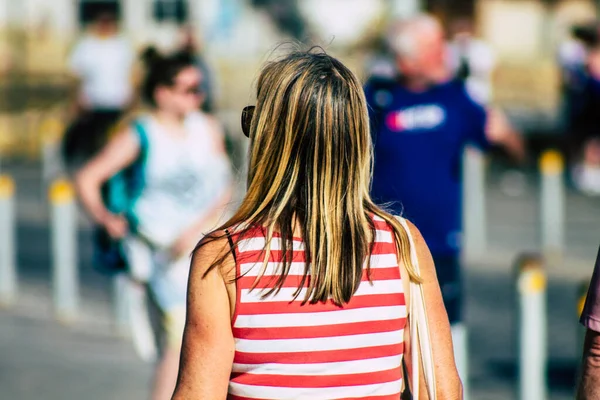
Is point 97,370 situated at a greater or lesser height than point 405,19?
lesser

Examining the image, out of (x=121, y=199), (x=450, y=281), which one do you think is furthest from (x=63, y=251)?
(x=450, y=281)

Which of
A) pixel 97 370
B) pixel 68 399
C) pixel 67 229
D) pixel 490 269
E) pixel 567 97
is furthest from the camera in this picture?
pixel 567 97

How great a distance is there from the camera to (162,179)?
567cm

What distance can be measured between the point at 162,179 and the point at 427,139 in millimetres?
1373

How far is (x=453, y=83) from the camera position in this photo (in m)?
5.66

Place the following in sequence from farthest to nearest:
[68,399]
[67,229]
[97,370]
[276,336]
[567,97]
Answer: [567,97]
[67,229]
[97,370]
[68,399]
[276,336]

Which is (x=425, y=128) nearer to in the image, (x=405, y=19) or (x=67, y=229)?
(x=405, y=19)

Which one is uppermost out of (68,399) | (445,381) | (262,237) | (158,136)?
(158,136)

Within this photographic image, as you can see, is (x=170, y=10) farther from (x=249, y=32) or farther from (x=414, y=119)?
(x=414, y=119)

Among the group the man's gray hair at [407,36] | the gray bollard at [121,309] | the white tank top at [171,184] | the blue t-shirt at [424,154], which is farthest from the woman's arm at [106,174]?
the gray bollard at [121,309]

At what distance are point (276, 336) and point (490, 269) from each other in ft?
28.6

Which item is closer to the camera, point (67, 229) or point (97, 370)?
point (97, 370)

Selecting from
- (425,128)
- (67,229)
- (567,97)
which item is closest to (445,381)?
(425,128)

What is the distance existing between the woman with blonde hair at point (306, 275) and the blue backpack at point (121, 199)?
3158 millimetres
